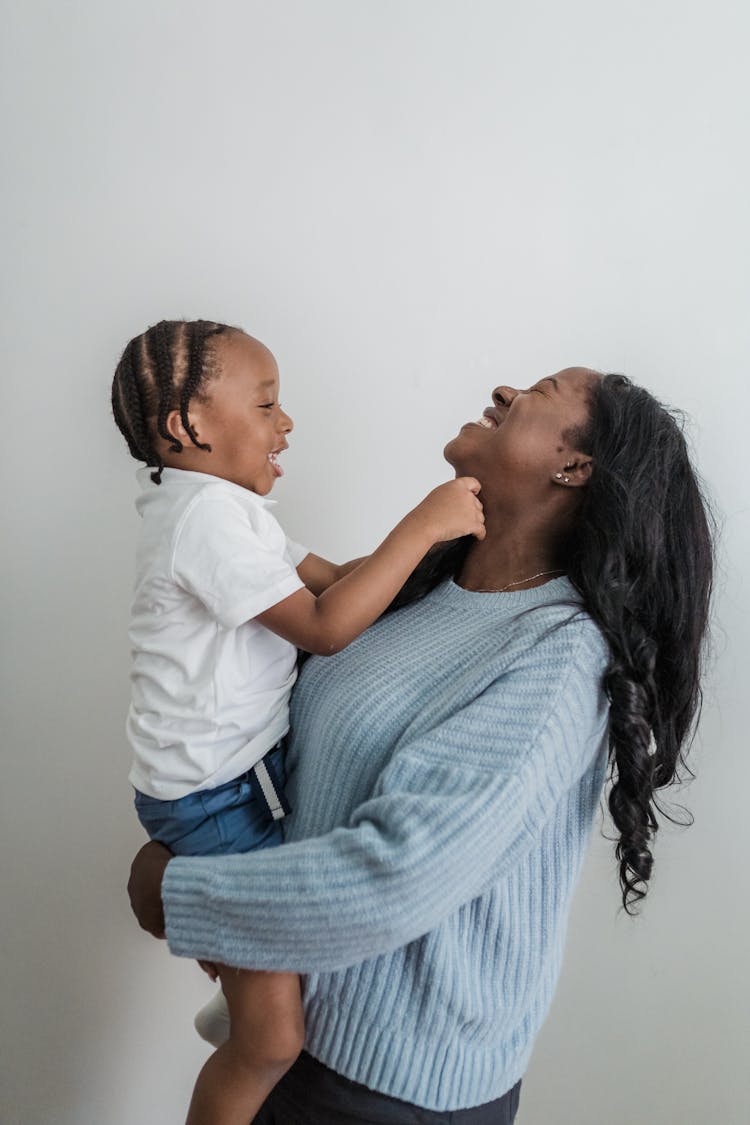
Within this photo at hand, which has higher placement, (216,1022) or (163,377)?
(163,377)

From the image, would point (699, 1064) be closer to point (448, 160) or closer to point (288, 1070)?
point (288, 1070)

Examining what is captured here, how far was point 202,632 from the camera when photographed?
1.24 metres

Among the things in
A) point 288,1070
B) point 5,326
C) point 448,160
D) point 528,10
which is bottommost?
point 288,1070

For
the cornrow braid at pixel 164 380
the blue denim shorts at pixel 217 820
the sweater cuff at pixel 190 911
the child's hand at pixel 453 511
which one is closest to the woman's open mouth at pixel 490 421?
the child's hand at pixel 453 511

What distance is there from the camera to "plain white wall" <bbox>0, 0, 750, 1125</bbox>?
1639 millimetres

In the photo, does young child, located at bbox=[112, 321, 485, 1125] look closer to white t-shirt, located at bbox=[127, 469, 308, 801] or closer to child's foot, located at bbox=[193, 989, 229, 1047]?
white t-shirt, located at bbox=[127, 469, 308, 801]

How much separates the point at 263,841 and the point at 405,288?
3.39 feet

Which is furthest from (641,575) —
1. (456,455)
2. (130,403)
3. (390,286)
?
(390,286)

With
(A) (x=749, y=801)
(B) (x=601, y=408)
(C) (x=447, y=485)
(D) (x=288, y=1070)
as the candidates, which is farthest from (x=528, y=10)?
(D) (x=288, y=1070)

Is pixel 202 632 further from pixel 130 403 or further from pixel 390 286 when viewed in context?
pixel 390 286

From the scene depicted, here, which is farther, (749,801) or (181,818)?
(749,801)

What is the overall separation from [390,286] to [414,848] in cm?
113

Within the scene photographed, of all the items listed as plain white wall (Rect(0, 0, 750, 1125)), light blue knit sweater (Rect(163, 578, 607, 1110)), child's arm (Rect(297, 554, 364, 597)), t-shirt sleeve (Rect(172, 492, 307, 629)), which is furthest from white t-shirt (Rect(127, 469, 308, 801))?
plain white wall (Rect(0, 0, 750, 1125))

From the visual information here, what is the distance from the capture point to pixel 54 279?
1791 mm
